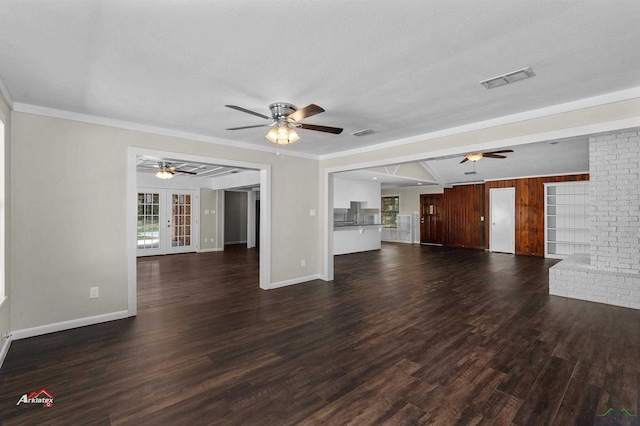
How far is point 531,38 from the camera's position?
1.95 metres

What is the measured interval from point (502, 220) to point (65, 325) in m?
10.6

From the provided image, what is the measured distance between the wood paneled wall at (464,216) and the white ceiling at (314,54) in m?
8.15

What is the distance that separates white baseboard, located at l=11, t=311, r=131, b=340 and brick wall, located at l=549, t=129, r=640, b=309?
6.45 metres

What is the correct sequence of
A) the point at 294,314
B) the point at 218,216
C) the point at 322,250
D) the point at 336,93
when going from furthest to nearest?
1. the point at 218,216
2. the point at 322,250
3. the point at 294,314
4. the point at 336,93

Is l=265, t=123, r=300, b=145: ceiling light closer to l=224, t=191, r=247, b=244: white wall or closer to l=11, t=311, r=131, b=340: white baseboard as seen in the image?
l=11, t=311, r=131, b=340: white baseboard

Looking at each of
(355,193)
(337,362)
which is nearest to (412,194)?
(355,193)

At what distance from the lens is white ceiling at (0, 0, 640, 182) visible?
1693mm

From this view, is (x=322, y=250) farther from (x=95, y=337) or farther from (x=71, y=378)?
(x=71, y=378)

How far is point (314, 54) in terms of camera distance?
2150mm

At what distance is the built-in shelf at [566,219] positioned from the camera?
789 cm

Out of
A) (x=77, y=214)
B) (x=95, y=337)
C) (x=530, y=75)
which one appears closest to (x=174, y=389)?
(x=95, y=337)

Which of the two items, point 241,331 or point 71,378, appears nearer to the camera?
point 71,378

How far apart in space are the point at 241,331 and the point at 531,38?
365cm

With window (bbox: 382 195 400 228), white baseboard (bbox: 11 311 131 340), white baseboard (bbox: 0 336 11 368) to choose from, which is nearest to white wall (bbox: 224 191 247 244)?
window (bbox: 382 195 400 228)
